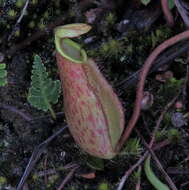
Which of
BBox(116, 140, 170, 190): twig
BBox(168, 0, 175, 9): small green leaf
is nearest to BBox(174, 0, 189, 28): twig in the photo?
BBox(168, 0, 175, 9): small green leaf

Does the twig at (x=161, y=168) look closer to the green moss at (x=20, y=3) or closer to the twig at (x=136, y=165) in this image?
the twig at (x=136, y=165)

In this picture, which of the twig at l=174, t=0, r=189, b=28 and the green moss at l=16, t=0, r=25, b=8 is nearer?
the twig at l=174, t=0, r=189, b=28

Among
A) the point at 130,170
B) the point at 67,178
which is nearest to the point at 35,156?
the point at 67,178

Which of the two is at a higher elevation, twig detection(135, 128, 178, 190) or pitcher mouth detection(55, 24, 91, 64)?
pitcher mouth detection(55, 24, 91, 64)

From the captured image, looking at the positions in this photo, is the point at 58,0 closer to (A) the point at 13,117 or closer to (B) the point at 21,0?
→ (B) the point at 21,0

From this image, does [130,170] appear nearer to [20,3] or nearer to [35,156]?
[35,156]

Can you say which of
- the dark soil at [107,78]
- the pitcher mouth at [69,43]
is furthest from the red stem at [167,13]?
the pitcher mouth at [69,43]

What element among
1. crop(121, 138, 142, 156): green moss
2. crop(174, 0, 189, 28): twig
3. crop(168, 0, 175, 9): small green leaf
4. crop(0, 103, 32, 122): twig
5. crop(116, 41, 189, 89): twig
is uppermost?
crop(168, 0, 175, 9): small green leaf

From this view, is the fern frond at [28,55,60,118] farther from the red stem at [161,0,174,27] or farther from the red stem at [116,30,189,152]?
the red stem at [161,0,174,27]

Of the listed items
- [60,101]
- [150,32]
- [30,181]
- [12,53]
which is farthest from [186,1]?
[30,181]
